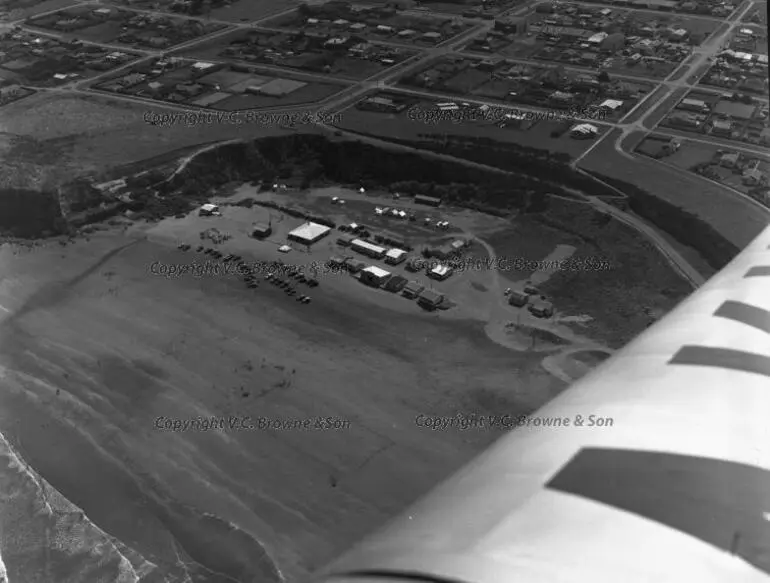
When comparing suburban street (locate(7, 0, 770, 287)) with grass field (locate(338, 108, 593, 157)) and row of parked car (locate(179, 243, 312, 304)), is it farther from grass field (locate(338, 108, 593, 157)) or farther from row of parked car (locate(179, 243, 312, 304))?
row of parked car (locate(179, 243, 312, 304))

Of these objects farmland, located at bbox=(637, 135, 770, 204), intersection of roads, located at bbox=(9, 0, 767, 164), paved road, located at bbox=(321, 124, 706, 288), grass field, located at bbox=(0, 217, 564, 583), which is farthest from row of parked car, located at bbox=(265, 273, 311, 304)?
farmland, located at bbox=(637, 135, 770, 204)

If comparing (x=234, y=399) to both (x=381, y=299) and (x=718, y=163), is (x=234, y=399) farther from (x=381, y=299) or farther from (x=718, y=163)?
(x=718, y=163)

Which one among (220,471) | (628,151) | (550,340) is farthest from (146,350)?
(628,151)

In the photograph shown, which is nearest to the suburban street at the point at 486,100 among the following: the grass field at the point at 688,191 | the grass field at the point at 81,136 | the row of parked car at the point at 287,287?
the grass field at the point at 688,191

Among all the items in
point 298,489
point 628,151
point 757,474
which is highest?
point 757,474

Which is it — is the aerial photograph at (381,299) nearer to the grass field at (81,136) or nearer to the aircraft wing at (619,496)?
the aircraft wing at (619,496)

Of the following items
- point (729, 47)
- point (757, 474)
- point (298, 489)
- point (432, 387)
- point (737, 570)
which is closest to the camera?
point (737, 570)

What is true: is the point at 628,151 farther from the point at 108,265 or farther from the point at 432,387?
the point at 108,265
